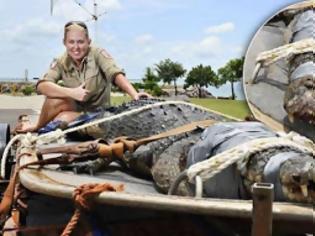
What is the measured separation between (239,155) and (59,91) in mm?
2870

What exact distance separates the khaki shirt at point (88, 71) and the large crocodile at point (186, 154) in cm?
114

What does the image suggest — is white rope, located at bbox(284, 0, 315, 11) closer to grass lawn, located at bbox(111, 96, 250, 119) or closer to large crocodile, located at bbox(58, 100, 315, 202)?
grass lawn, located at bbox(111, 96, 250, 119)

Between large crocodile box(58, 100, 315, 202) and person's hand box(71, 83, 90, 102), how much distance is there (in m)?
1.03

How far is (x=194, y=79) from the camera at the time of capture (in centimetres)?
1115

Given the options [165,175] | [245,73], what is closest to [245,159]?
[165,175]

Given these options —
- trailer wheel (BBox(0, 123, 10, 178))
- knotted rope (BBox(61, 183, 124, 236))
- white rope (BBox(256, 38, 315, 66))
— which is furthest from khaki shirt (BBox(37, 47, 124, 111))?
knotted rope (BBox(61, 183, 124, 236))

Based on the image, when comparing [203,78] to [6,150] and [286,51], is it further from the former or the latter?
[286,51]

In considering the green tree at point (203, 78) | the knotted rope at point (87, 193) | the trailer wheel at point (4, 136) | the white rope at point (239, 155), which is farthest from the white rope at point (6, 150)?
the green tree at point (203, 78)

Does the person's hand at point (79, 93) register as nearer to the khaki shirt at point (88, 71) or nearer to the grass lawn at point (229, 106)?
the khaki shirt at point (88, 71)

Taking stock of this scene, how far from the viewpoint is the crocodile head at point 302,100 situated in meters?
3.00

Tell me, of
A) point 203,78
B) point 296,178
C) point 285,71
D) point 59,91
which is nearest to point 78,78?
point 59,91

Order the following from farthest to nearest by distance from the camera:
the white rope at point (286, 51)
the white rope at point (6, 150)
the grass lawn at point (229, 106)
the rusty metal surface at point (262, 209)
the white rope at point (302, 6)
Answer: the white rope at point (6, 150) → the grass lawn at point (229, 106) → the white rope at point (302, 6) → the white rope at point (286, 51) → the rusty metal surface at point (262, 209)

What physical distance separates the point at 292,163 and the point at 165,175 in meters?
0.85

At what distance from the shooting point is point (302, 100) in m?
3.04
